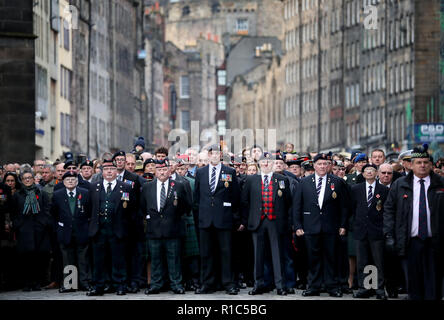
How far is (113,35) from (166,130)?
50032mm

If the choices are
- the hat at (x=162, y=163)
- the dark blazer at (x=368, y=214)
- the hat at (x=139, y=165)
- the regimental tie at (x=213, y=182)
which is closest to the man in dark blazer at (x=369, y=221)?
the dark blazer at (x=368, y=214)

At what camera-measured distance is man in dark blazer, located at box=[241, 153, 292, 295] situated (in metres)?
22.6

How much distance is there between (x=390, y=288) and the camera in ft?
73.4

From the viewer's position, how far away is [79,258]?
23.4 m

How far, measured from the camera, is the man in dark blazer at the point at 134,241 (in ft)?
75.0

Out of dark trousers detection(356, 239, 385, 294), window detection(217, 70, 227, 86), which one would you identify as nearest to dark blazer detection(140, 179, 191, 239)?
dark trousers detection(356, 239, 385, 294)

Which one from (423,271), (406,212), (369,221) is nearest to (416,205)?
(406,212)

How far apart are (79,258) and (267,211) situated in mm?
3480

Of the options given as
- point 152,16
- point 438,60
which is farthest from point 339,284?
point 152,16

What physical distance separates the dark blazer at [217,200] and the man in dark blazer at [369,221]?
2.14 meters

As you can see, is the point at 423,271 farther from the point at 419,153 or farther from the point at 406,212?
the point at 419,153

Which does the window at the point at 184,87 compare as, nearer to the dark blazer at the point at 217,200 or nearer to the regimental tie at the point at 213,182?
the dark blazer at the point at 217,200

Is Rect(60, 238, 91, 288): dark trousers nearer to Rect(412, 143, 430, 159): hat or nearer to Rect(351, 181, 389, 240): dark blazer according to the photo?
Rect(351, 181, 389, 240): dark blazer
